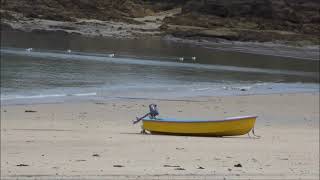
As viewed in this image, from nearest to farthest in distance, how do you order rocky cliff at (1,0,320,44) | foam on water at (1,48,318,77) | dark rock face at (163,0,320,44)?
foam on water at (1,48,318,77)
dark rock face at (163,0,320,44)
rocky cliff at (1,0,320,44)

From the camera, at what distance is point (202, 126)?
11.0 m

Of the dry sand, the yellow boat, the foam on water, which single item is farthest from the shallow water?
→ the yellow boat

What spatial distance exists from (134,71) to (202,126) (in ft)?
50.2

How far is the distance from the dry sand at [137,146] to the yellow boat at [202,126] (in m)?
0.20

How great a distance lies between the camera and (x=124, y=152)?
901cm

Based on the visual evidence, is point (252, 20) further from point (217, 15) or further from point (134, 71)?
point (134, 71)

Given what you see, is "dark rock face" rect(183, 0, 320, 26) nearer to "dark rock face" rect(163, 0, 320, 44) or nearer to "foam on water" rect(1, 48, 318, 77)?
"dark rock face" rect(163, 0, 320, 44)

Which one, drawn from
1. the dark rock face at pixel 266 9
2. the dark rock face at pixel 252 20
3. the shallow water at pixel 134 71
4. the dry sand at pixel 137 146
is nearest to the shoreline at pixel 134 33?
the dark rock face at pixel 252 20

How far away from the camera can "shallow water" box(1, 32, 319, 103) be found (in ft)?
62.6

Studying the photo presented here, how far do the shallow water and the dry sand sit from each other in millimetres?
3050

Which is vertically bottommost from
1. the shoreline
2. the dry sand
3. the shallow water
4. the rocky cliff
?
the dry sand

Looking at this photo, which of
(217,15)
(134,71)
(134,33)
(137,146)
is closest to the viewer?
(137,146)

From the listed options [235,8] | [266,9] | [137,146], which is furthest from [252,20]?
[137,146]

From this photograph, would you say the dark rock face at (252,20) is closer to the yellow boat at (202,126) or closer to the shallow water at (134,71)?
the shallow water at (134,71)
